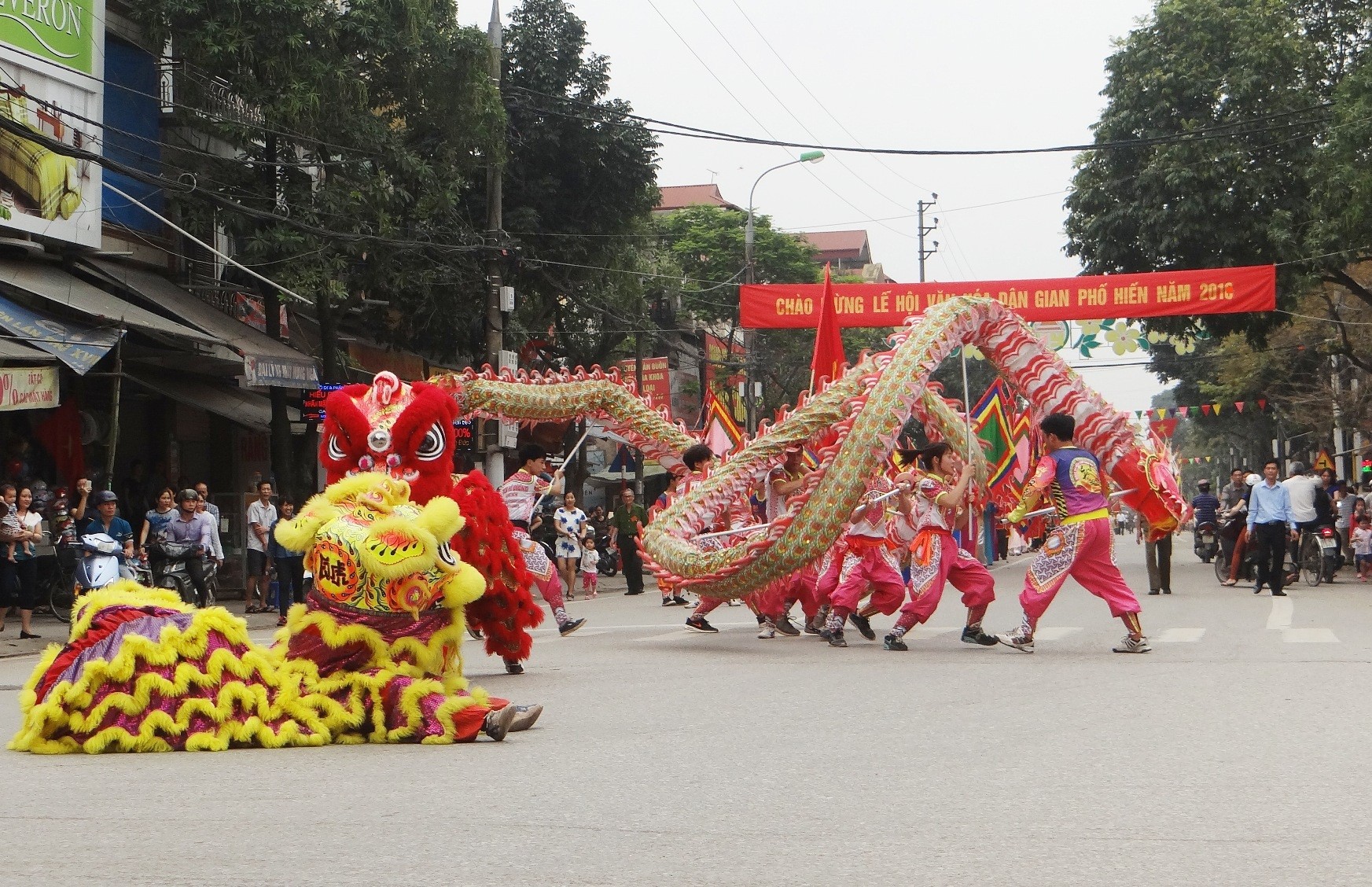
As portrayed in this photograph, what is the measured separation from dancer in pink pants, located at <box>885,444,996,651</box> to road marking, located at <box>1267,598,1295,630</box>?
3.51 metres

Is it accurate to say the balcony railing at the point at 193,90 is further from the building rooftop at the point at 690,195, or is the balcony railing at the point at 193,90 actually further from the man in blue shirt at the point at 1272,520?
the building rooftop at the point at 690,195

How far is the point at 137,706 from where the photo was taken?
6789mm

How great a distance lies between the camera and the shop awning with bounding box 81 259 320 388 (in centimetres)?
1919

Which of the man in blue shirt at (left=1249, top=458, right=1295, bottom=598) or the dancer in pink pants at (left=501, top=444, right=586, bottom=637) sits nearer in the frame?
the dancer in pink pants at (left=501, top=444, right=586, bottom=637)

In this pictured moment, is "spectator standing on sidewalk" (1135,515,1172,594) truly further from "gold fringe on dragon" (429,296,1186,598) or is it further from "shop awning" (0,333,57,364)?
"shop awning" (0,333,57,364)

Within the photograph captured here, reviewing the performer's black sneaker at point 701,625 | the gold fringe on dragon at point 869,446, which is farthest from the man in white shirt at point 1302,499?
the performer's black sneaker at point 701,625

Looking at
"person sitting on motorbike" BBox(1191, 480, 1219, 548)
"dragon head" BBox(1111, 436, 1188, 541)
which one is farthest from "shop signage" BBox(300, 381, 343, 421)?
"person sitting on motorbike" BBox(1191, 480, 1219, 548)

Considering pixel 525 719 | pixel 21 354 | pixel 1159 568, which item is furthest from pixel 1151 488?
pixel 21 354

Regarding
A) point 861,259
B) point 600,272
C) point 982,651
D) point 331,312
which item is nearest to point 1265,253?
point 600,272

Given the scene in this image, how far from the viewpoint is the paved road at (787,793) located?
4.49 meters

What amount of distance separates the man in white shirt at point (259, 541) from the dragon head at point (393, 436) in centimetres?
1026

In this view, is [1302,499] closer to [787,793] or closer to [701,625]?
[701,625]

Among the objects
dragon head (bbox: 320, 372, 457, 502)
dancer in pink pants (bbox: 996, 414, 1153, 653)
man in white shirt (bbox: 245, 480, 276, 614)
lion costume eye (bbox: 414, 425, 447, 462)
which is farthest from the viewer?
man in white shirt (bbox: 245, 480, 276, 614)

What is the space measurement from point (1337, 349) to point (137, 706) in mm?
29914
